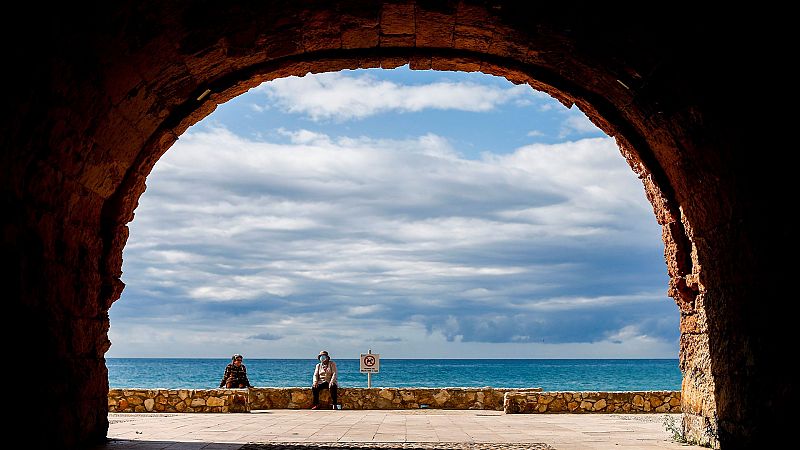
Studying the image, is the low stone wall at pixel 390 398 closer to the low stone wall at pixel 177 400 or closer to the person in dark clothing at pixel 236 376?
the person in dark clothing at pixel 236 376

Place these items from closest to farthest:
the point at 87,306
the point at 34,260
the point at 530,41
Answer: the point at 34,260
the point at 530,41
the point at 87,306

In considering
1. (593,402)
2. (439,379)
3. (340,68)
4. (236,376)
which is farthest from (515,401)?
(439,379)

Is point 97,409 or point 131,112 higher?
point 131,112

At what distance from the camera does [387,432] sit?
998cm

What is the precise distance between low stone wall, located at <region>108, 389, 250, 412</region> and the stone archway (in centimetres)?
627

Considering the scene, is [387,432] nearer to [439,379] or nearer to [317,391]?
[317,391]

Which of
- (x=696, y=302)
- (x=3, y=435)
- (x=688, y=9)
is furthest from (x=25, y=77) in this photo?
(x=696, y=302)

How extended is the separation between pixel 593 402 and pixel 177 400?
805 centimetres

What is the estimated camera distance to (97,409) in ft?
26.4

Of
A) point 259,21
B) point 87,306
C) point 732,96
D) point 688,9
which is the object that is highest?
point 259,21

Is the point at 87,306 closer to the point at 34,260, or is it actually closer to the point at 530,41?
the point at 34,260

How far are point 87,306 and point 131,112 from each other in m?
2.09

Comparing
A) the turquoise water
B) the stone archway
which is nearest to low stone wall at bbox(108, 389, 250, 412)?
the stone archway

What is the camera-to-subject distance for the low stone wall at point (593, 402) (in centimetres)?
1469
